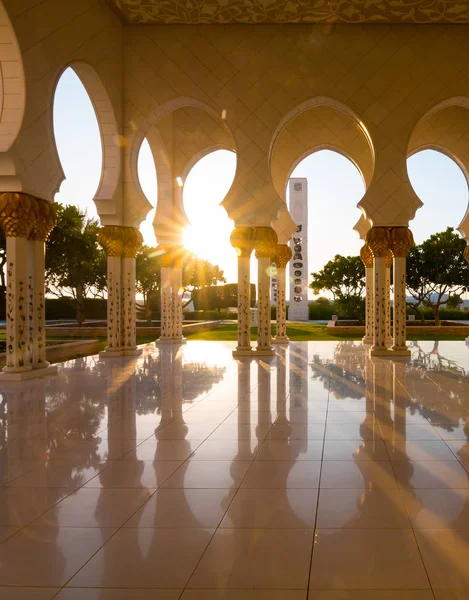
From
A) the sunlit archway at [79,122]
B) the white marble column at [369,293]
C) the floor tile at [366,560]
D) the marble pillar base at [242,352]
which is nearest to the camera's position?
the floor tile at [366,560]

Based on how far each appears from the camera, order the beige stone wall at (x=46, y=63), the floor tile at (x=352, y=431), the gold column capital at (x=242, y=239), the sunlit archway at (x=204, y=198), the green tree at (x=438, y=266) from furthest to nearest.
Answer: the green tree at (x=438, y=266) → the sunlit archway at (x=204, y=198) → the gold column capital at (x=242, y=239) → the beige stone wall at (x=46, y=63) → the floor tile at (x=352, y=431)

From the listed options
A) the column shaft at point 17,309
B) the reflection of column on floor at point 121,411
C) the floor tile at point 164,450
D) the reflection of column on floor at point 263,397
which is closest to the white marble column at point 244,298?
the reflection of column on floor at point 263,397

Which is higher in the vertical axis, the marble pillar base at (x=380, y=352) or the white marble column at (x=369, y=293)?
the white marble column at (x=369, y=293)

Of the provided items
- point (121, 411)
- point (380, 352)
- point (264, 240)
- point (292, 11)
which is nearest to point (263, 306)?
point (264, 240)

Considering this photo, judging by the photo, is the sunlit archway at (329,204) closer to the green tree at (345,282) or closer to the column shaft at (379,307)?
the green tree at (345,282)

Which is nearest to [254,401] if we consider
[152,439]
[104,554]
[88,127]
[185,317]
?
[152,439]

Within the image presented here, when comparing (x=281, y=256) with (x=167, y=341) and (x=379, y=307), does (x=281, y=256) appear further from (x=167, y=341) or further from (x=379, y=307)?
(x=379, y=307)

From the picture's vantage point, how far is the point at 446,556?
2320 millimetres

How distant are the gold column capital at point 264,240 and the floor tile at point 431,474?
24.4 feet

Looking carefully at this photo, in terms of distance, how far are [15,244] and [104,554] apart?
5934 mm

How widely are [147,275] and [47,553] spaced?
2188cm

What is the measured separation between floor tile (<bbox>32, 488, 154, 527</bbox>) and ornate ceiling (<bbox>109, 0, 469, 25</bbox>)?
8588 millimetres

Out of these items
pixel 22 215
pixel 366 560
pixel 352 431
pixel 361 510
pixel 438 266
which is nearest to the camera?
pixel 366 560

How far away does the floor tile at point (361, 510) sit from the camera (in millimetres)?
2654
